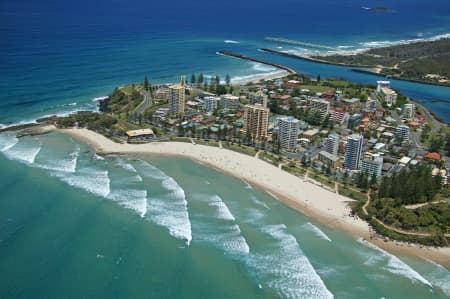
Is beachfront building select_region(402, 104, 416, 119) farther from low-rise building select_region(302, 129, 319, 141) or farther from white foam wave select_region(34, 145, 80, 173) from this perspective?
white foam wave select_region(34, 145, 80, 173)

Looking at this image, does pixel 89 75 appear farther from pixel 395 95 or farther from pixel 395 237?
pixel 395 237

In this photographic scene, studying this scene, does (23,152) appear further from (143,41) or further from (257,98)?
(143,41)

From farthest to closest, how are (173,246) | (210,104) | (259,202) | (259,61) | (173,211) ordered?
1. (259,61)
2. (210,104)
3. (259,202)
4. (173,211)
5. (173,246)

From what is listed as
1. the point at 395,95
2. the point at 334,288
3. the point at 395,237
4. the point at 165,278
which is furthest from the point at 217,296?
the point at 395,95

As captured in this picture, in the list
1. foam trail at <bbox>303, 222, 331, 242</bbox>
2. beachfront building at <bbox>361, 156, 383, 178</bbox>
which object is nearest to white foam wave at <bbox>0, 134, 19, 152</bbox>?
foam trail at <bbox>303, 222, 331, 242</bbox>

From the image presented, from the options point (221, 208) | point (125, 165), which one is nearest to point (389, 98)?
point (221, 208)

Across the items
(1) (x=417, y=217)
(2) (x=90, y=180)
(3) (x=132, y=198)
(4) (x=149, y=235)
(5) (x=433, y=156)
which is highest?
(5) (x=433, y=156)
